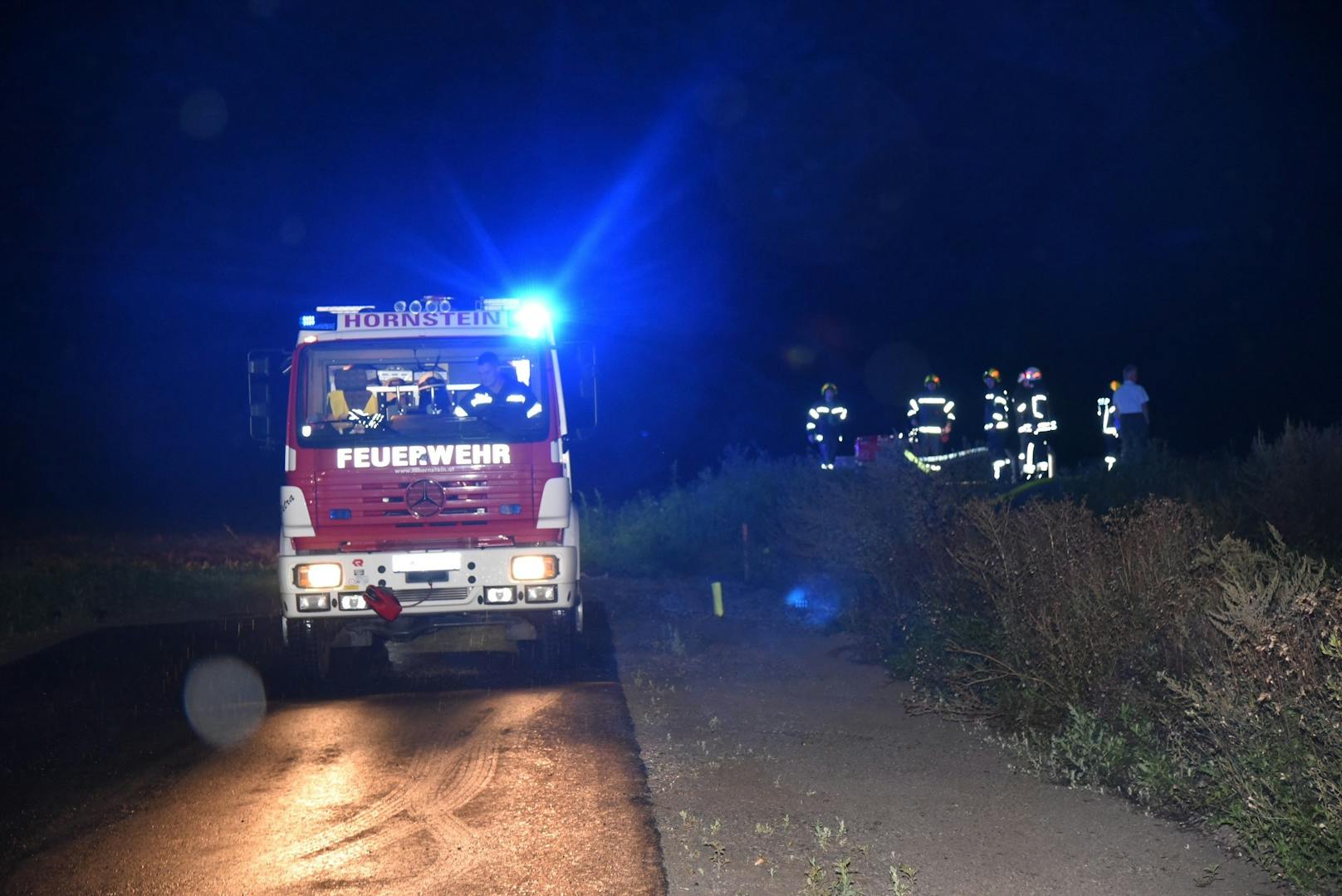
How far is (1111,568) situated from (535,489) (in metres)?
4.60

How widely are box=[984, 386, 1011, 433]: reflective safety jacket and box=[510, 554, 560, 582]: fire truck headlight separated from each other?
10780 mm

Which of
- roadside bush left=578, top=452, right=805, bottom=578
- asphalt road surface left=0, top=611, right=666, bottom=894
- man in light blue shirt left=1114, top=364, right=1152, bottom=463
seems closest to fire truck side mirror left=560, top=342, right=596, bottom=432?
asphalt road surface left=0, top=611, right=666, bottom=894

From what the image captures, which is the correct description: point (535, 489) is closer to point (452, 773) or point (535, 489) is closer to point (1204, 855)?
point (452, 773)

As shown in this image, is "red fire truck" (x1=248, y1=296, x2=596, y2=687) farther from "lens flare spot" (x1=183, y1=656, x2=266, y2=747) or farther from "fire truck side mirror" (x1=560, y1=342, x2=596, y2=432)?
"lens flare spot" (x1=183, y1=656, x2=266, y2=747)

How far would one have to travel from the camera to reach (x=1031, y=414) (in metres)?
18.6

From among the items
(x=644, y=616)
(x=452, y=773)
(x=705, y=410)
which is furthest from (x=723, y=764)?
(x=705, y=410)

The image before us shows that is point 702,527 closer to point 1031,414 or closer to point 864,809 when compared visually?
point 1031,414

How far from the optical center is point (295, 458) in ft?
32.8

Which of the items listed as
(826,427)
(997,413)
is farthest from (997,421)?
(826,427)

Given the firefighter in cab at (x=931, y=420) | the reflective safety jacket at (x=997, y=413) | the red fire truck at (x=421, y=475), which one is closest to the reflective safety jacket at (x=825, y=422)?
the firefighter in cab at (x=931, y=420)

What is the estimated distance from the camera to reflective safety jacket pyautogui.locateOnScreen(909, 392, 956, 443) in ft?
63.9

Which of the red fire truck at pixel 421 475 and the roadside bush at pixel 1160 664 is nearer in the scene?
the roadside bush at pixel 1160 664

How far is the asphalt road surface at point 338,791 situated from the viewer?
5707 mm

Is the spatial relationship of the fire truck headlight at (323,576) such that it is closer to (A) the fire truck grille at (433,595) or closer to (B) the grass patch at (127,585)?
(A) the fire truck grille at (433,595)
